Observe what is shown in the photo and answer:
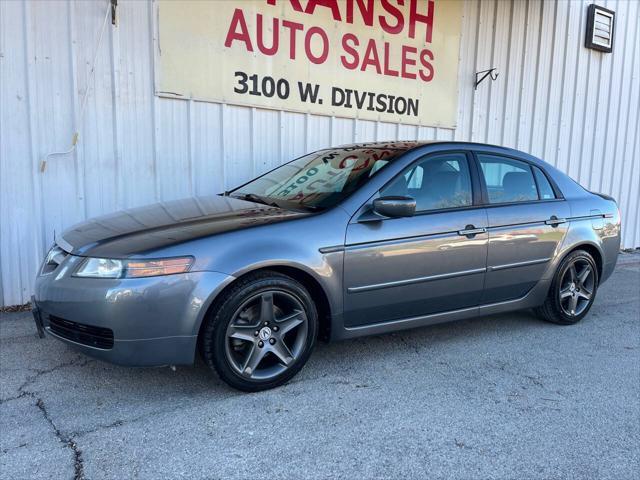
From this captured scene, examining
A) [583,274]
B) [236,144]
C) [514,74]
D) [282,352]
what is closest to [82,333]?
[282,352]

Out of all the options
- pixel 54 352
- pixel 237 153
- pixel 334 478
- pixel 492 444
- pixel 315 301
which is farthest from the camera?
pixel 237 153

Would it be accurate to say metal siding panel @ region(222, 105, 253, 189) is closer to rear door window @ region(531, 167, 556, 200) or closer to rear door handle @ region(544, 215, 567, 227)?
rear door window @ region(531, 167, 556, 200)

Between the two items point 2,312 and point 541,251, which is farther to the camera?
point 2,312

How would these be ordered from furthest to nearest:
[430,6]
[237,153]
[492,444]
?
[430,6] → [237,153] → [492,444]

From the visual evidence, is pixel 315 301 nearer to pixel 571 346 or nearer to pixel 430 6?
pixel 571 346

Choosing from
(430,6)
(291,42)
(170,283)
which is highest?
(430,6)

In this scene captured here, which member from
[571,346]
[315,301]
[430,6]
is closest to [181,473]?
[315,301]

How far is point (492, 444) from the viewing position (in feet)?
8.59

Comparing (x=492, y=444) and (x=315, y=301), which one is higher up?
(x=315, y=301)

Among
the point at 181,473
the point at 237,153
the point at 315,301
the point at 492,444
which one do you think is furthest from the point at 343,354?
the point at 237,153

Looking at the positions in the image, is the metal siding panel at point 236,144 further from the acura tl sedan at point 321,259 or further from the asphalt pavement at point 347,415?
the asphalt pavement at point 347,415

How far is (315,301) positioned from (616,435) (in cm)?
183

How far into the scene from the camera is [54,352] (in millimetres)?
3646

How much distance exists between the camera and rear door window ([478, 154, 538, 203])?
405 cm
